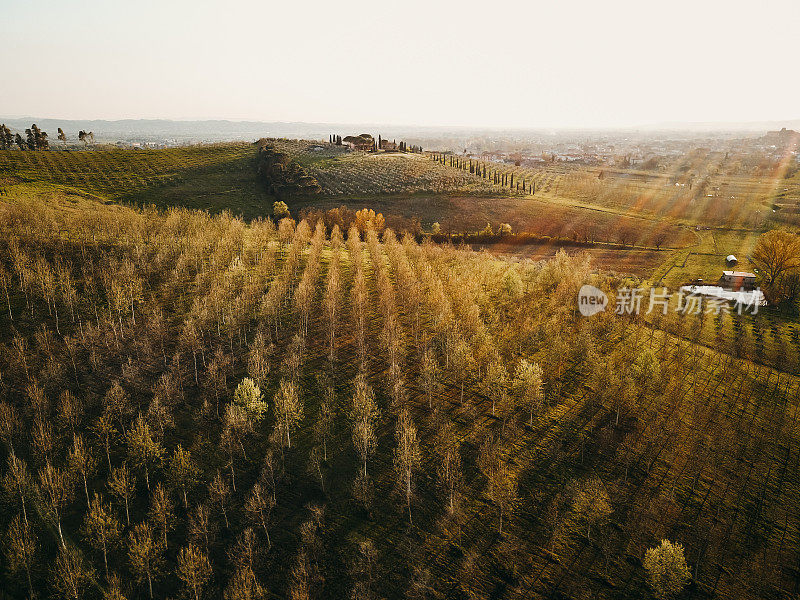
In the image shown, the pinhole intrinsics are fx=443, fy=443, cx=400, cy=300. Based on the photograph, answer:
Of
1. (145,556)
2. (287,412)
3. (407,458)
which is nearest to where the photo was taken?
(145,556)

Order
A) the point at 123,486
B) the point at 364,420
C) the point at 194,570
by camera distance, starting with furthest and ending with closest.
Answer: the point at 364,420
the point at 123,486
the point at 194,570

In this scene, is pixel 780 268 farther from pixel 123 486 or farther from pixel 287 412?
pixel 123 486

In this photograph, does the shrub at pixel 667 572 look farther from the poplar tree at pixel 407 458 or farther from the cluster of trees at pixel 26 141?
the cluster of trees at pixel 26 141

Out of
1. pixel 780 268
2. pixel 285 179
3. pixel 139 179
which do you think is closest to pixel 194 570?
pixel 780 268

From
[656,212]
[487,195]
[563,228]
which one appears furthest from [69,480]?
[656,212]

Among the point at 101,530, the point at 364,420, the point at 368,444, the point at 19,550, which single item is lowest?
the point at 368,444

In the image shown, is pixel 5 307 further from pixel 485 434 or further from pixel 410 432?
pixel 485 434

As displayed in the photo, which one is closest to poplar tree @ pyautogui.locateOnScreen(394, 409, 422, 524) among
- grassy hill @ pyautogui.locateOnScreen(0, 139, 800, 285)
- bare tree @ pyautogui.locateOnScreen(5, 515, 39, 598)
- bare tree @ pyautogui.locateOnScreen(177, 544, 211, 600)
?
bare tree @ pyautogui.locateOnScreen(177, 544, 211, 600)

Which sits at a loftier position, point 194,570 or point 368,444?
point 368,444

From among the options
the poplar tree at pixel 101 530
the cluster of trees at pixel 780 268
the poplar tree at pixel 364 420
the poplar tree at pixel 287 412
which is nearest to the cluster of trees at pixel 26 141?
the poplar tree at pixel 287 412
